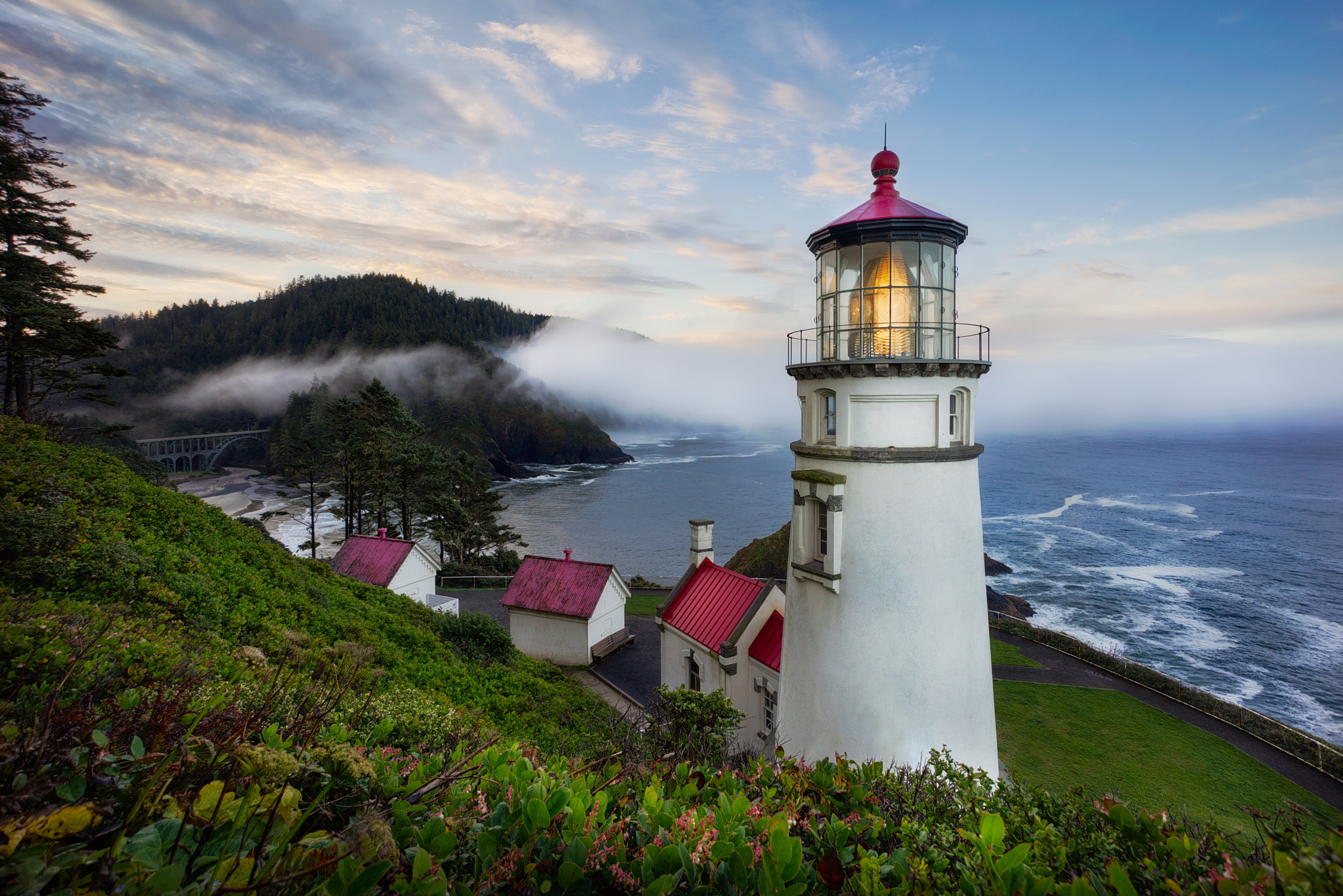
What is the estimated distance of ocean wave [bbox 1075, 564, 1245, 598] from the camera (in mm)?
36625

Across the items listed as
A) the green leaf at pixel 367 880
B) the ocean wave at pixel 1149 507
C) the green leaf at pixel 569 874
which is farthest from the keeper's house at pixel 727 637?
the ocean wave at pixel 1149 507

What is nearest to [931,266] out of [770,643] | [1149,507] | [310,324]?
[770,643]

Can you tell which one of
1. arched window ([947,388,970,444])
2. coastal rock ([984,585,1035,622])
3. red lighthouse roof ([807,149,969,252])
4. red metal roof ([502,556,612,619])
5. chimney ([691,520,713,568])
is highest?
red lighthouse roof ([807,149,969,252])

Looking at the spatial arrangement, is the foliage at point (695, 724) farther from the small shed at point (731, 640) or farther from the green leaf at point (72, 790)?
the green leaf at point (72, 790)

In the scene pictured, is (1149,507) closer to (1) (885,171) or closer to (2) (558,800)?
(1) (885,171)

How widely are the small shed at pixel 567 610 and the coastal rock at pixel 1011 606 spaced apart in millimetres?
18510

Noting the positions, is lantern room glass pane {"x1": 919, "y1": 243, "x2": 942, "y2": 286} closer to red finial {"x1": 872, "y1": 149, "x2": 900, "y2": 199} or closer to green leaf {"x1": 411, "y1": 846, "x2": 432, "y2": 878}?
red finial {"x1": 872, "y1": 149, "x2": 900, "y2": 199}

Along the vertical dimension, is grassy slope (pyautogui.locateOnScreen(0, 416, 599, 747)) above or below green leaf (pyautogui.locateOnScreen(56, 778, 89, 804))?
below

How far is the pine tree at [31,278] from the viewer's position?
15.3 metres

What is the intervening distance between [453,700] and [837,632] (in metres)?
6.38

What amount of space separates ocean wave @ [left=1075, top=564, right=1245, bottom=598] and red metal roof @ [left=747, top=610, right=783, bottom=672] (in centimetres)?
3722

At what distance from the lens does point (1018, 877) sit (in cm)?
245

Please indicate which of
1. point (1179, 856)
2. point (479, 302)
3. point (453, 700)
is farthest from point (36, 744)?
point (479, 302)

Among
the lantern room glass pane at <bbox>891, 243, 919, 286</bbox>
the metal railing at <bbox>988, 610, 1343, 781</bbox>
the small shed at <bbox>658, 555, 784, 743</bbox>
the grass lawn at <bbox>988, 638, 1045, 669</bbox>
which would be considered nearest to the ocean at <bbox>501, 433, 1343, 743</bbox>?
the metal railing at <bbox>988, 610, 1343, 781</bbox>
